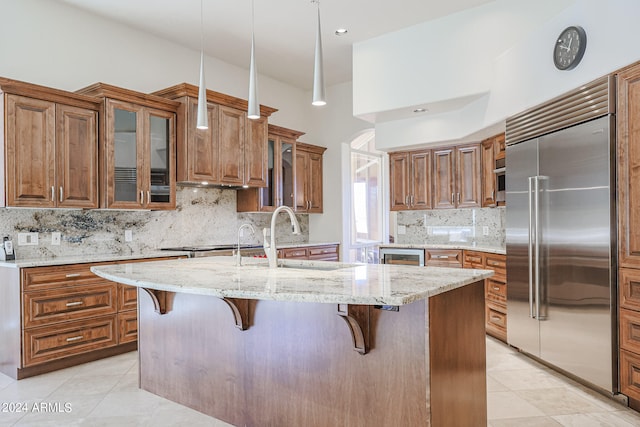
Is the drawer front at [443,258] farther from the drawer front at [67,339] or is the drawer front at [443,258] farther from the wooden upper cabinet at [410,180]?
the drawer front at [67,339]

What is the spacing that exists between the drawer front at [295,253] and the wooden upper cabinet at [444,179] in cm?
173

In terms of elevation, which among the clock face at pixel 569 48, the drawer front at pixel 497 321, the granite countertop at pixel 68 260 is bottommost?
the drawer front at pixel 497 321

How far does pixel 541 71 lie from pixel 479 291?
83.6 inches

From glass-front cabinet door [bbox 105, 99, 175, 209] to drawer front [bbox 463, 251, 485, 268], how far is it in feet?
10.2

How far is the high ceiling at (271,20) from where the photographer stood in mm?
4156

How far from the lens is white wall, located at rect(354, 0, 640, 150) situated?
2.87 m

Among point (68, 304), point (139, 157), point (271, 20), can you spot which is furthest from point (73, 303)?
point (271, 20)

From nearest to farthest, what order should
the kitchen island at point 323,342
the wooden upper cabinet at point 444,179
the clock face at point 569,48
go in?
the kitchen island at point 323,342, the clock face at point 569,48, the wooden upper cabinet at point 444,179

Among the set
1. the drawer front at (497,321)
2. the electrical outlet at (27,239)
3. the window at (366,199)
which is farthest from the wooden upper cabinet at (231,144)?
the drawer front at (497,321)

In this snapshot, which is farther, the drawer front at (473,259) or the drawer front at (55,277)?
the drawer front at (473,259)

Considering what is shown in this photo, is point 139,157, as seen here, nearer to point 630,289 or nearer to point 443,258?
point 443,258

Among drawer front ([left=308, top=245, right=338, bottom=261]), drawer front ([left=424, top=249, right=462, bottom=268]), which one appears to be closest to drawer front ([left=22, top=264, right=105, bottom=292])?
drawer front ([left=308, top=245, right=338, bottom=261])

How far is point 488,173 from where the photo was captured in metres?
4.91

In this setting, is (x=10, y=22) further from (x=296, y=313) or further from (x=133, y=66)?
(x=296, y=313)
